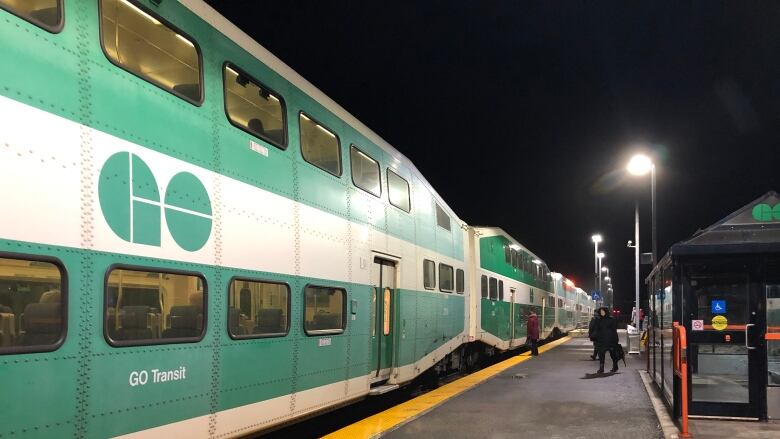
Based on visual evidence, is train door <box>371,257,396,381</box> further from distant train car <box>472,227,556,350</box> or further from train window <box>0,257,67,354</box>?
distant train car <box>472,227,556,350</box>

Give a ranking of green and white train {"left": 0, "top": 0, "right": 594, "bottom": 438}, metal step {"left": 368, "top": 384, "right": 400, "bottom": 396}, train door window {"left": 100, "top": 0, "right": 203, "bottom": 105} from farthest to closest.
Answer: metal step {"left": 368, "top": 384, "right": 400, "bottom": 396} < train door window {"left": 100, "top": 0, "right": 203, "bottom": 105} < green and white train {"left": 0, "top": 0, "right": 594, "bottom": 438}

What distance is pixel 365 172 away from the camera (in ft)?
30.7

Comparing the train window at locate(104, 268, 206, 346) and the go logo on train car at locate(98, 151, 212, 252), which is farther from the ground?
the go logo on train car at locate(98, 151, 212, 252)

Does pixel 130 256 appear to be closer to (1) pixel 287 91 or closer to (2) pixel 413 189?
(1) pixel 287 91

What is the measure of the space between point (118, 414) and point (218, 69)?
121 inches

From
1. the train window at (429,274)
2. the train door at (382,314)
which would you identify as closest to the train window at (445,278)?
the train window at (429,274)

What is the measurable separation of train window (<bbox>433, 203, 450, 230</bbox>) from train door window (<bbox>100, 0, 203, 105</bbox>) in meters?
7.73

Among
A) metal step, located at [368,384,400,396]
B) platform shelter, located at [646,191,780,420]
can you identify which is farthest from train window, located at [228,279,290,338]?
platform shelter, located at [646,191,780,420]

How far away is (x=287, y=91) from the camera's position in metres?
7.18

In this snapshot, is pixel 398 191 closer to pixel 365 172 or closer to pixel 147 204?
pixel 365 172

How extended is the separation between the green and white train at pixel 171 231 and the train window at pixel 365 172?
55 millimetres

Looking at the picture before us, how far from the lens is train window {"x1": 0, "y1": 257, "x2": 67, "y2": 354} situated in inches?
A: 150

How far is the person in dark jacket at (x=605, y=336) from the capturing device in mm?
15016

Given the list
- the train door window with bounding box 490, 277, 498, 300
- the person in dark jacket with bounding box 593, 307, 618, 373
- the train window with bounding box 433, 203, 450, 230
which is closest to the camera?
the train window with bounding box 433, 203, 450, 230
